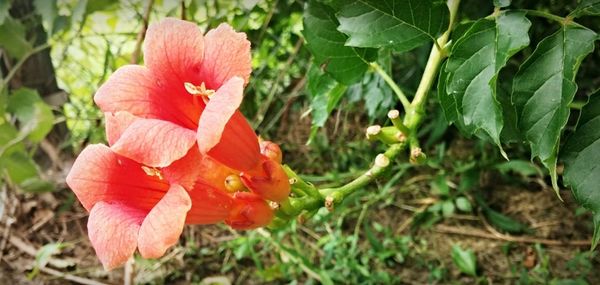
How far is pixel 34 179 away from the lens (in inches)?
95.7

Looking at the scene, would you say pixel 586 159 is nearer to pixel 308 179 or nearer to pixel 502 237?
pixel 308 179

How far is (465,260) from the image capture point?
2.08 metres

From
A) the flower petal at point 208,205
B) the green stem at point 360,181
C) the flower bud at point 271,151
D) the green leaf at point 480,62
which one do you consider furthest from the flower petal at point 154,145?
the green leaf at point 480,62

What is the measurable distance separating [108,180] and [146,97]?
5.6 inches

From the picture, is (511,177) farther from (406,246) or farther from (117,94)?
(117,94)

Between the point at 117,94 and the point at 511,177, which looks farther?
the point at 511,177

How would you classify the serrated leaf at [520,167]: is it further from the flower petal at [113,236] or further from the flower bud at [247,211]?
the flower petal at [113,236]

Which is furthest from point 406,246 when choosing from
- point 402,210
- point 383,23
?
point 383,23

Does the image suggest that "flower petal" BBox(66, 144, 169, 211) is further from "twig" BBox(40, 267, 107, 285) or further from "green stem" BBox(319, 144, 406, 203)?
"twig" BBox(40, 267, 107, 285)

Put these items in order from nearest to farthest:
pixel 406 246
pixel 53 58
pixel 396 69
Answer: pixel 406 246 → pixel 396 69 → pixel 53 58

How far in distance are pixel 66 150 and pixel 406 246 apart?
1666 millimetres

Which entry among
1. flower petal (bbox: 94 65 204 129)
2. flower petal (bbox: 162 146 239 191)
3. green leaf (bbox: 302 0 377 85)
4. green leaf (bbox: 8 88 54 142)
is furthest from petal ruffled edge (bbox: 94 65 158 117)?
Answer: green leaf (bbox: 8 88 54 142)

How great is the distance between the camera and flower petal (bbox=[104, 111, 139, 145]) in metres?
0.96

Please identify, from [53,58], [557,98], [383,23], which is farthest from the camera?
[53,58]
